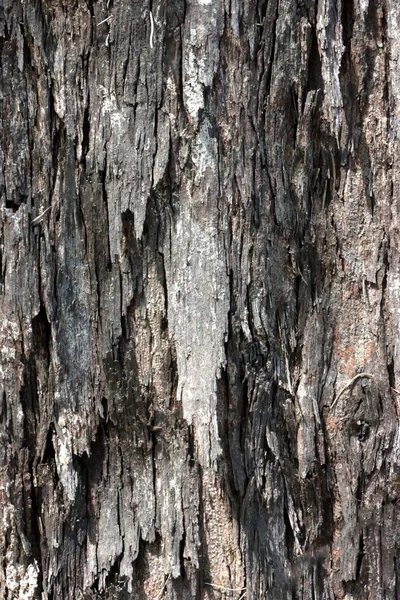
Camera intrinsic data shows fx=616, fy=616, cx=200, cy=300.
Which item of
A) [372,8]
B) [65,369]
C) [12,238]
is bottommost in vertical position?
[65,369]

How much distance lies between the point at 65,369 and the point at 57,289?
178mm

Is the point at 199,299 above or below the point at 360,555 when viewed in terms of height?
above

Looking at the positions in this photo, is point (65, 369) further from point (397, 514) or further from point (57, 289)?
point (397, 514)

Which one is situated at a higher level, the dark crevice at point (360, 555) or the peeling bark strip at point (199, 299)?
the peeling bark strip at point (199, 299)

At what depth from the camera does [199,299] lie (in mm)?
1344

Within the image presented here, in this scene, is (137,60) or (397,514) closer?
(137,60)

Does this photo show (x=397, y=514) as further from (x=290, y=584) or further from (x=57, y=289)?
(x=57, y=289)

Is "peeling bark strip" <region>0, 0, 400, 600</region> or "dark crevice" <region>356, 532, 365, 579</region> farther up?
"peeling bark strip" <region>0, 0, 400, 600</region>

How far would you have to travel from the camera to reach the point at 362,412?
1.40 meters

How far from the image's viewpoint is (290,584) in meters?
1.40

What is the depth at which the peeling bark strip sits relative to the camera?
132 centimetres

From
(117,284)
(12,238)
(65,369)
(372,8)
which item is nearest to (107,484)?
(65,369)

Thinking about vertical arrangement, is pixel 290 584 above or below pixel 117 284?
below

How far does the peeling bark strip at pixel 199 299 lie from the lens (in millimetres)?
1320
